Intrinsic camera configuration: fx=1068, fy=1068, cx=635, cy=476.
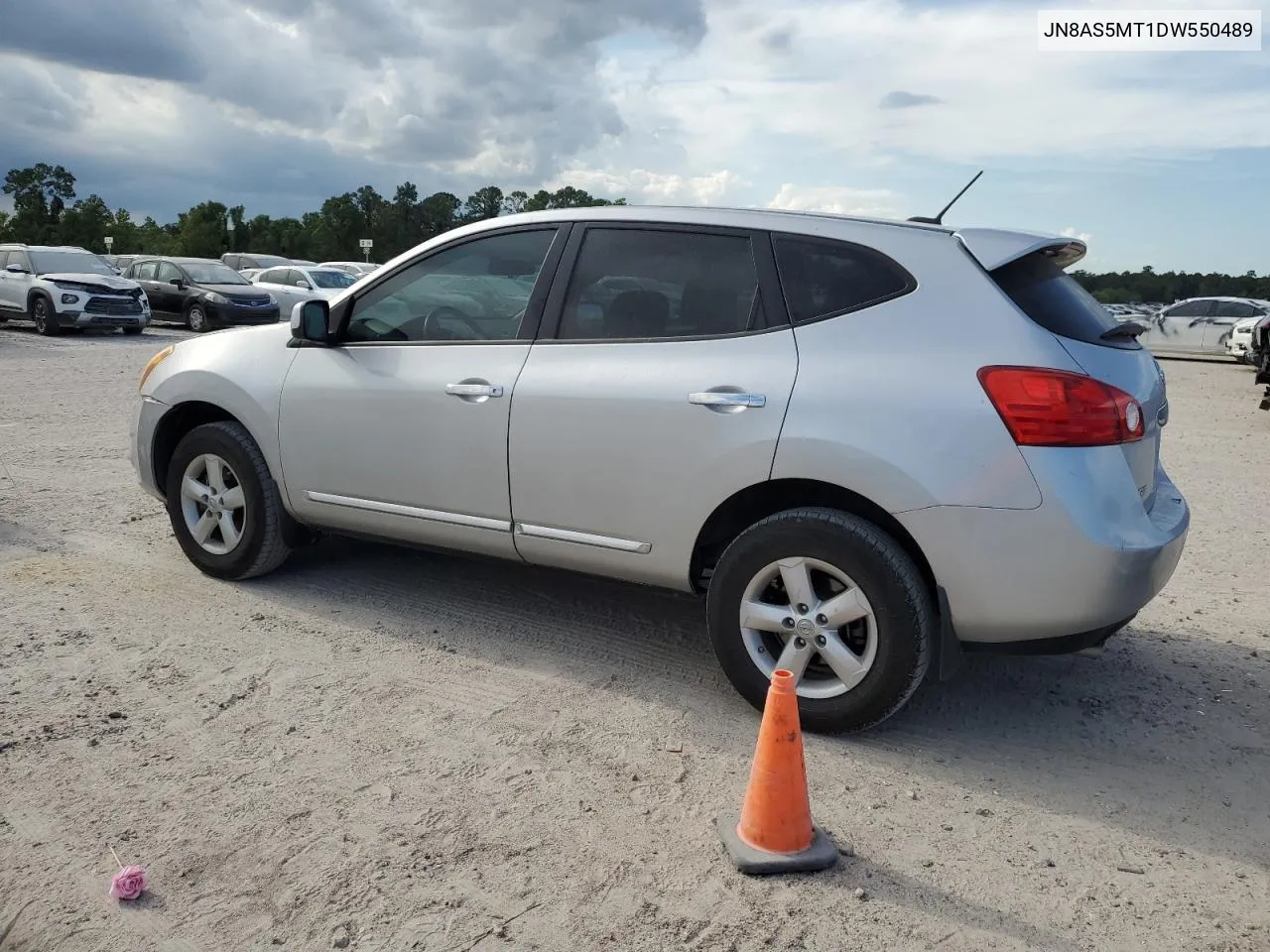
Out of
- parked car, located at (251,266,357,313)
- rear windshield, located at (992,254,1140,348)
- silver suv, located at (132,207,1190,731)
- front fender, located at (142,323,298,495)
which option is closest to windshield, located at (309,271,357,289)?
parked car, located at (251,266,357,313)

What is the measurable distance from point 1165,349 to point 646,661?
24655 millimetres

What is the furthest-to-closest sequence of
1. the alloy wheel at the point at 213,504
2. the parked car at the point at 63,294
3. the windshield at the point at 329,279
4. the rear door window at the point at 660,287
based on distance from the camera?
the windshield at the point at 329,279
the parked car at the point at 63,294
the alloy wheel at the point at 213,504
the rear door window at the point at 660,287

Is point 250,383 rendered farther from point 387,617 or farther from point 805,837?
point 805,837

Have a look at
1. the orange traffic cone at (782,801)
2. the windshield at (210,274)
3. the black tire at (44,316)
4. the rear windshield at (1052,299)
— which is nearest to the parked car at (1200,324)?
the windshield at (210,274)

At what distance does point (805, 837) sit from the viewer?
292 cm

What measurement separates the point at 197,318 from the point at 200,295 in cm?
58

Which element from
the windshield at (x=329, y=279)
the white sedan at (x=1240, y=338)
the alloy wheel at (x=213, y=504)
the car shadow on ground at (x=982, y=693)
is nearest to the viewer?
the car shadow on ground at (x=982, y=693)

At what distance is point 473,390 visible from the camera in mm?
4238

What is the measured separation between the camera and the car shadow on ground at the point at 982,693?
133 inches

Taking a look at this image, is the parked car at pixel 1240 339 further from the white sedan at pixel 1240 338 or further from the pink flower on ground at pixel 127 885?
the pink flower on ground at pixel 127 885

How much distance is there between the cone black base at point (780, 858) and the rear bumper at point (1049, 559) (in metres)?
0.92

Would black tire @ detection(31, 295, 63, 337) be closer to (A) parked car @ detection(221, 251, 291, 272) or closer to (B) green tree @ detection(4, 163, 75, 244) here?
(A) parked car @ detection(221, 251, 291, 272)

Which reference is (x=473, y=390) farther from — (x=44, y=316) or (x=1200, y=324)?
(x=1200, y=324)

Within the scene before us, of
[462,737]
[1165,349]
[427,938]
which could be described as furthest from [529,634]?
[1165,349]
